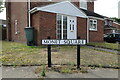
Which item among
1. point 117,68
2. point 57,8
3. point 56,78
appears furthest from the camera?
point 57,8

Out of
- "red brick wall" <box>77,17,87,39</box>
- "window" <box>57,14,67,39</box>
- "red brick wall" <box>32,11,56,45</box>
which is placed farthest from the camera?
"red brick wall" <box>77,17,87,39</box>

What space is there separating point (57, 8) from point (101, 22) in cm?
746

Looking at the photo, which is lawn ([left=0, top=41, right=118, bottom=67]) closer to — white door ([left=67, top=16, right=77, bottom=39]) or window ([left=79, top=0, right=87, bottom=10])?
white door ([left=67, top=16, right=77, bottom=39])

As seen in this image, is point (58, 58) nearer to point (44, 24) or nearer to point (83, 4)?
point (44, 24)

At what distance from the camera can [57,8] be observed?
41.0 ft

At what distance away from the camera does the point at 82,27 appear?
1465 cm

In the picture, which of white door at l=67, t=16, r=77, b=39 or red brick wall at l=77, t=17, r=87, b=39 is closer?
white door at l=67, t=16, r=77, b=39

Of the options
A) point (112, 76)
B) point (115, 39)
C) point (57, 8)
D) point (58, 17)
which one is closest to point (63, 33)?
point (58, 17)

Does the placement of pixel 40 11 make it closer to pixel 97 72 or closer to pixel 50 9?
pixel 50 9

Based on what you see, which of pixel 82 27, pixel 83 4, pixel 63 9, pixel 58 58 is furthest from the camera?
pixel 83 4

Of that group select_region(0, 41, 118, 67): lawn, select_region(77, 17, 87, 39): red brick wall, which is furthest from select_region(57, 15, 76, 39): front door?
select_region(0, 41, 118, 67): lawn

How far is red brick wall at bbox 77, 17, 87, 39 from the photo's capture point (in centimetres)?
1424

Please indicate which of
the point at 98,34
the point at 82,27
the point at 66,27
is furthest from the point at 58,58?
the point at 98,34

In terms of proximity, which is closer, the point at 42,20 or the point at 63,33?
the point at 42,20
